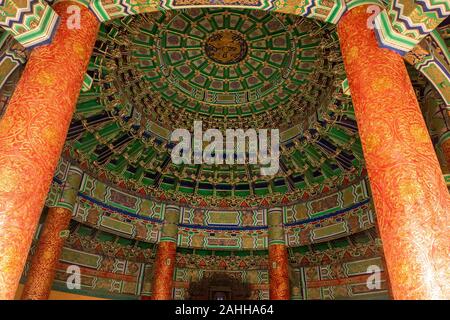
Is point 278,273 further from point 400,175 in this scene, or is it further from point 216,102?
point 400,175

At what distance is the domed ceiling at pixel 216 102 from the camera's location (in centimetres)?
949

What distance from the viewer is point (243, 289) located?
38.9 ft

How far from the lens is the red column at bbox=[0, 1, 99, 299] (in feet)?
10.0

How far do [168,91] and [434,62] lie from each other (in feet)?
25.8

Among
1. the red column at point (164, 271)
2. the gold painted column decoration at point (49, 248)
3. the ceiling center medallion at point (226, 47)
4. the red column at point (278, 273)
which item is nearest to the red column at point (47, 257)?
the gold painted column decoration at point (49, 248)

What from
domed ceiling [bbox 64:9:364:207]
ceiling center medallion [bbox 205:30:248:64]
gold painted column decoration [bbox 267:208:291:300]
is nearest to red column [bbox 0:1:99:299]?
domed ceiling [bbox 64:9:364:207]

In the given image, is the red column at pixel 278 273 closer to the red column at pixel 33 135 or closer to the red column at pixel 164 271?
the red column at pixel 164 271

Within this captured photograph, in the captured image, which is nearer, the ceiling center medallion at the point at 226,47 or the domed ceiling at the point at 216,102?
the domed ceiling at the point at 216,102

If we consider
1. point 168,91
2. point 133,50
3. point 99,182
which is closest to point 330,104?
point 168,91

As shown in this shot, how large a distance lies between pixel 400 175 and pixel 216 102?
9.11m

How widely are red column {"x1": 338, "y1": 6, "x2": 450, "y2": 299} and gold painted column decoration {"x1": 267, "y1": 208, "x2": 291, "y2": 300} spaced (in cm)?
768

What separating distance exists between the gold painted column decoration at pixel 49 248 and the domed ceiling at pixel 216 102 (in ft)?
4.78

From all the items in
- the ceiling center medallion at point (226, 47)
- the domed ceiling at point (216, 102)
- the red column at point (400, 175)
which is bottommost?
the red column at point (400, 175)
